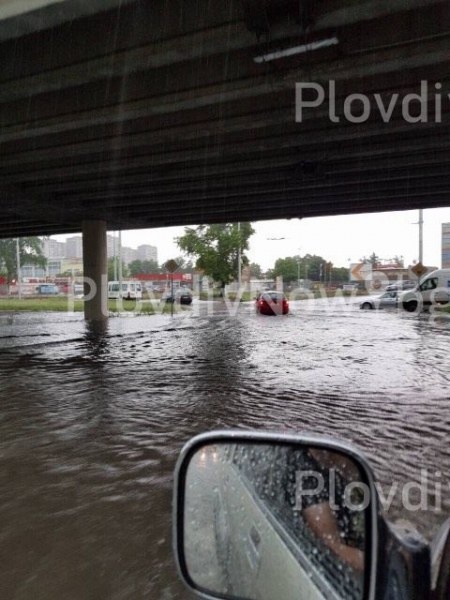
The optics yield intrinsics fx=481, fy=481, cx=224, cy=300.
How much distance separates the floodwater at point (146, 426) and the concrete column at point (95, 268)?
9.14m

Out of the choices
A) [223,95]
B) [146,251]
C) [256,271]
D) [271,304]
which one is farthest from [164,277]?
[146,251]

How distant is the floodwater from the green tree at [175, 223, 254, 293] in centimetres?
3907

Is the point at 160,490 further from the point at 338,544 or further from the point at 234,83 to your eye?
the point at 234,83

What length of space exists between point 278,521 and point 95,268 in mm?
22198

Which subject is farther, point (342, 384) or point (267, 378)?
point (267, 378)

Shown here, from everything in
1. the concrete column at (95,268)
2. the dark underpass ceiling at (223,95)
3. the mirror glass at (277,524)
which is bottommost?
the mirror glass at (277,524)

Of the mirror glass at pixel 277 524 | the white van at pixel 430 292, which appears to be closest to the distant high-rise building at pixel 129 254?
the white van at pixel 430 292

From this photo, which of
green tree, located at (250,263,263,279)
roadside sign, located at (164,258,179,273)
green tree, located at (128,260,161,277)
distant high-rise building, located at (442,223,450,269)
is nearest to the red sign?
green tree, located at (128,260,161,277)

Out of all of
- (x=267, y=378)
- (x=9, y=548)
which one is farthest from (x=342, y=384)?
(x=9, y=548)

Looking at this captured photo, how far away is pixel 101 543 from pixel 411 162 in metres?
12.2

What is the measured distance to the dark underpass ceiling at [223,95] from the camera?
6.25 meters

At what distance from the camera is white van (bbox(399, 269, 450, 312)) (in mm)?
30092

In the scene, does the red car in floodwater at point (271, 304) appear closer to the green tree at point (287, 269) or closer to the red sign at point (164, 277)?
the red sign at point (164, 277)

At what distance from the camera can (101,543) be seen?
10.9 ft
